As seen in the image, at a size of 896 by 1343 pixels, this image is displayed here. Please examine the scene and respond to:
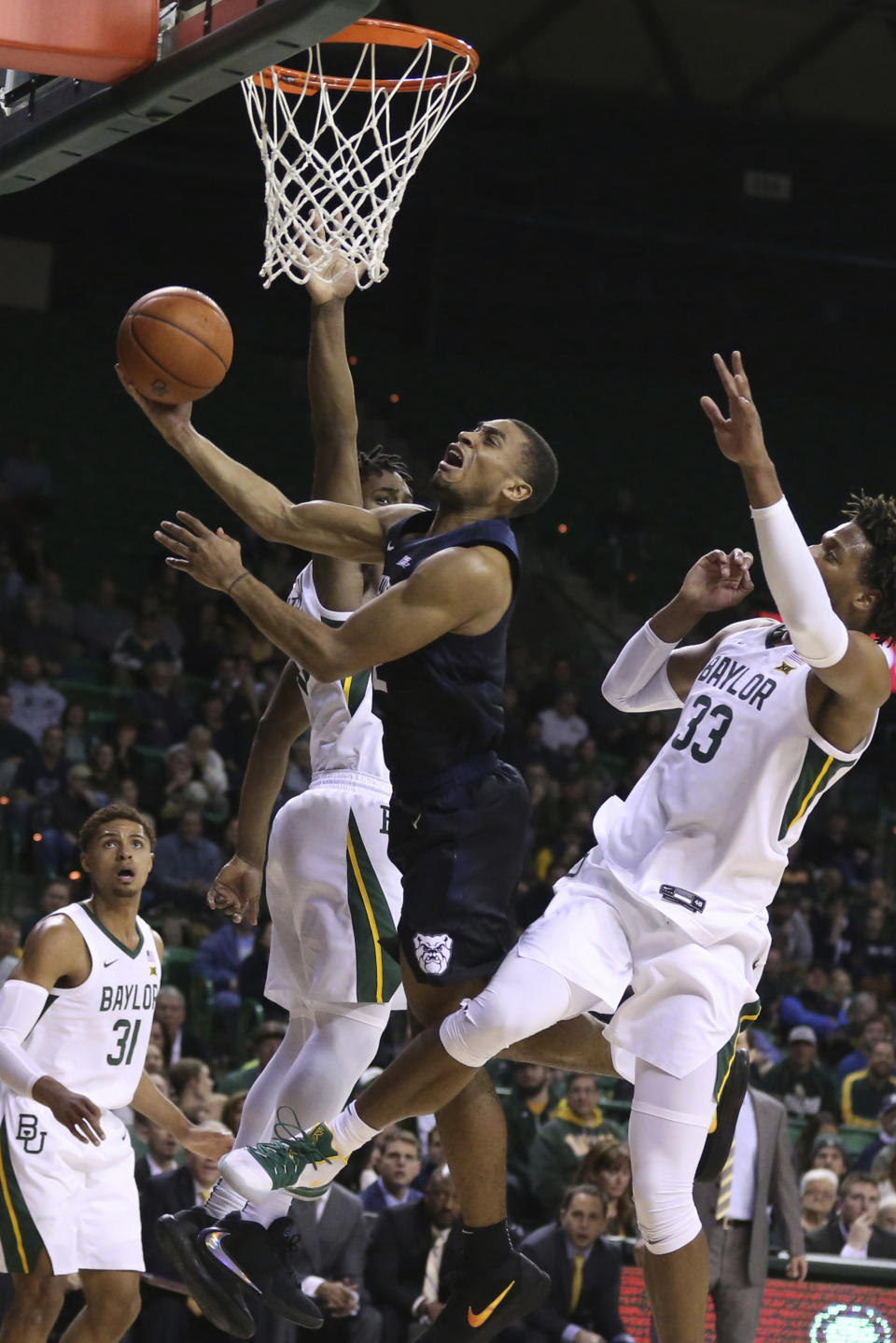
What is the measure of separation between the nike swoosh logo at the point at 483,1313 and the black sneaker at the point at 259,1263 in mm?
398

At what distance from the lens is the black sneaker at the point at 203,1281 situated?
4723 millimetres

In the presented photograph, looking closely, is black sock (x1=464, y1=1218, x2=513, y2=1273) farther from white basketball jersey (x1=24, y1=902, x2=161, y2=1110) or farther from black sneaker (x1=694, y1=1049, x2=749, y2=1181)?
white basketball jersey (x1=24, y1=902, x2=161, y2=1110)

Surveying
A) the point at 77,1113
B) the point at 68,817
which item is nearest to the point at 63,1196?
the point at 77,1113

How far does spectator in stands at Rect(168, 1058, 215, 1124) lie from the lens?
27.4 ft

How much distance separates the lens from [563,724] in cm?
1617

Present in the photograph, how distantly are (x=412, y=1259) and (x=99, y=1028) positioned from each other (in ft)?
7.64

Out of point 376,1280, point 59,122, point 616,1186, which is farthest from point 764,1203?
point 59,122

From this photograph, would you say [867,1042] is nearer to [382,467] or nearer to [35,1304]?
[35,1304]

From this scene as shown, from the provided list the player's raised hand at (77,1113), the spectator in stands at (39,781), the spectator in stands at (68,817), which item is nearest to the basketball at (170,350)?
the player's raised hand at (77,1113)

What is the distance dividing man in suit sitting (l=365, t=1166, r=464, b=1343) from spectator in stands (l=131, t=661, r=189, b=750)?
5893mm

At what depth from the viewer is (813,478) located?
20.6 meters

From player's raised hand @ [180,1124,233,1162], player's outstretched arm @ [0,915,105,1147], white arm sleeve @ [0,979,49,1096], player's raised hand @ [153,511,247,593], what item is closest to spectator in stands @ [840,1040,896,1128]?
player's raised hand @ [180,1124,233,1162]

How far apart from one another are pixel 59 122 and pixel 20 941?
22.4ft

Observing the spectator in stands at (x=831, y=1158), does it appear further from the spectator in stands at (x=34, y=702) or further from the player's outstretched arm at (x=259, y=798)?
the spectator in stands at (x=34, y=702)
